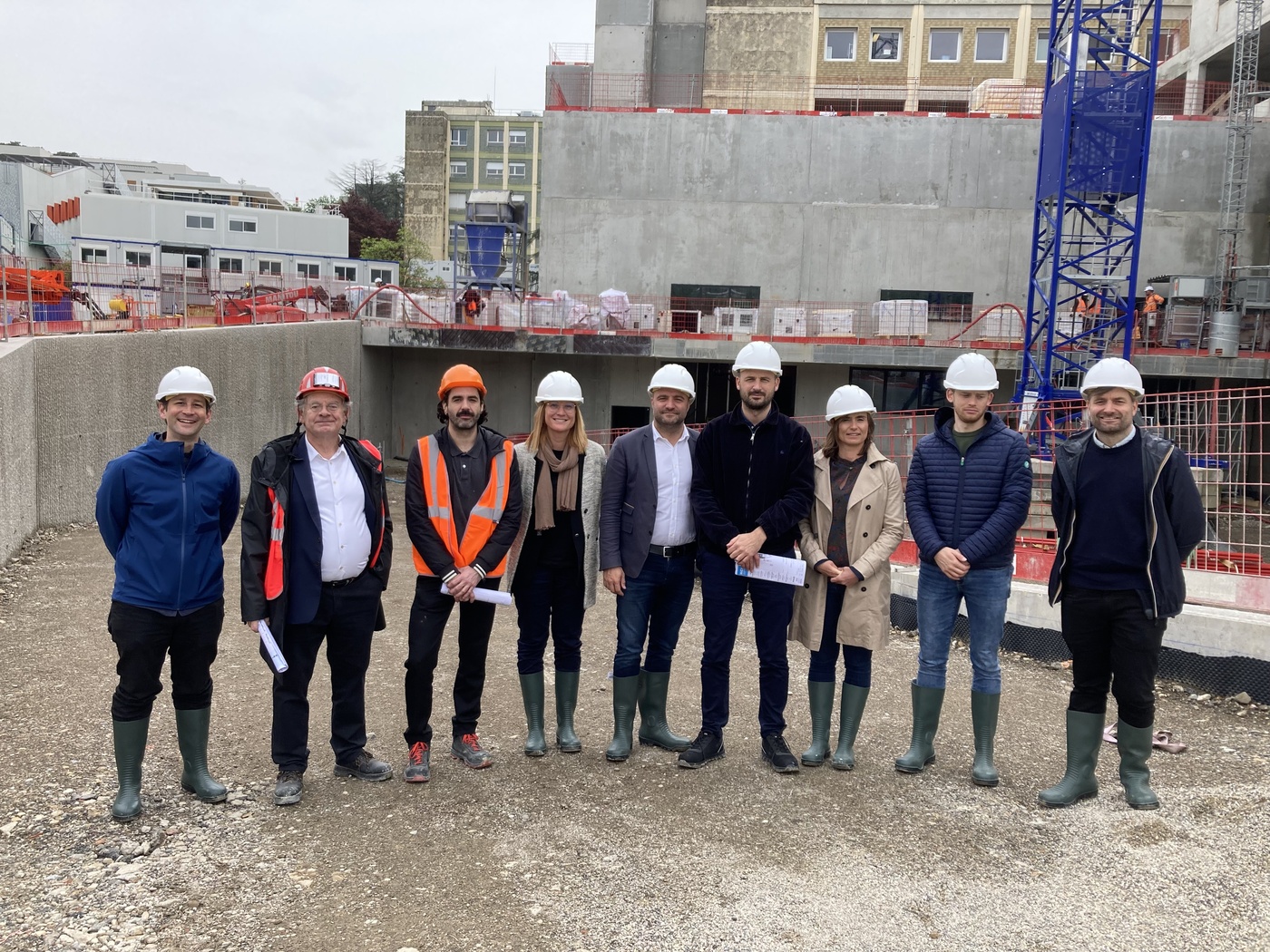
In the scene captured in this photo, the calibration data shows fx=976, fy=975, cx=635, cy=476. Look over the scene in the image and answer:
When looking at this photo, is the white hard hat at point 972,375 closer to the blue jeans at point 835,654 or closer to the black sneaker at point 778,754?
the blue jeans at point 835,654

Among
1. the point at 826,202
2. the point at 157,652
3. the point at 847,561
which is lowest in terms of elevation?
the point at 157,652

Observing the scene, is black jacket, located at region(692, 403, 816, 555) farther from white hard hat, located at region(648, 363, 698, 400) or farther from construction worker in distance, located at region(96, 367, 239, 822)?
construction worker in distance, located at region(96, 367, 239, 822)

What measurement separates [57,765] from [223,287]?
53.8 ft

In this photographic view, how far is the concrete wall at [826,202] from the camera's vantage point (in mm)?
26125

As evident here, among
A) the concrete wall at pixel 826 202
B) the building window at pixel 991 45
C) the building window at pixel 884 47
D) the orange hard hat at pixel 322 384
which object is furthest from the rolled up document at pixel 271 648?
the building window at pixel 991 45

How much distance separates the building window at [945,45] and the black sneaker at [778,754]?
35.5 metres

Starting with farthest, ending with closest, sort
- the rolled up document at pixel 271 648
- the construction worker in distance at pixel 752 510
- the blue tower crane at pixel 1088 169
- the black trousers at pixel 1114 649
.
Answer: the blue tower crane at pixel 1088 169, the construction worker in distance at pixel 752 510, the black trousers at pixel 1114 649, the rolled up document at pixel 271 648

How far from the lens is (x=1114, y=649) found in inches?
179

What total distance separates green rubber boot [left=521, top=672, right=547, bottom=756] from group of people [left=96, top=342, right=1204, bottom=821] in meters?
0.01

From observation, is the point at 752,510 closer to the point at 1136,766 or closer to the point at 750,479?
the point at 750,479

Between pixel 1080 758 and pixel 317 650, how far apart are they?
Result: 11.9 ft

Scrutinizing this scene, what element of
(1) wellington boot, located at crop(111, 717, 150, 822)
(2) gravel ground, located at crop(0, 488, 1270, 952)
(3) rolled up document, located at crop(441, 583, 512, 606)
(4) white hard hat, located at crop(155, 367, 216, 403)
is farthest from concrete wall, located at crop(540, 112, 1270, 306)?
(1) wellington boot, located at crop(111, 717, 150, 822)

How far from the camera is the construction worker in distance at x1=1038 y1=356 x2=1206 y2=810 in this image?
4.38 meters

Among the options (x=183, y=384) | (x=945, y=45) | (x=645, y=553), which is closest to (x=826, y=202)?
(x=945, y=45)
